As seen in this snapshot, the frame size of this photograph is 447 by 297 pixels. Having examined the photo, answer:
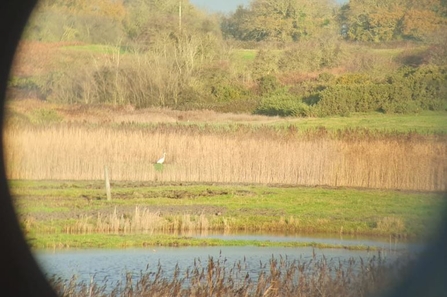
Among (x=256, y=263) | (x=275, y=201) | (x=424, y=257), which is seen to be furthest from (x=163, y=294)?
(x=275, y=201)

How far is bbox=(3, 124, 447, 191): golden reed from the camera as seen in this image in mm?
21828

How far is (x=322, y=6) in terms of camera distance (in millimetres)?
59156

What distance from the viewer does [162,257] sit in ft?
49.1

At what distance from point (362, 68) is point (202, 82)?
9.14 m

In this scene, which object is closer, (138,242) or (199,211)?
(138,242)

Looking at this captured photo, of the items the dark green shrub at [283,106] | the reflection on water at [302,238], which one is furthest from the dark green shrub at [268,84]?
the reflection on water at [302,238]

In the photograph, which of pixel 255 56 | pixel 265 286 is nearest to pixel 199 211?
pixel 265 286

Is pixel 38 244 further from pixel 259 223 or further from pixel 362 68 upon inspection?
pixel 362 68

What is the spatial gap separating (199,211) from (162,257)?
4.71 meters

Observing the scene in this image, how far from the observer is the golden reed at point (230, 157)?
2183cm

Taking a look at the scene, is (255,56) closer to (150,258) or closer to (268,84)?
(268,84)

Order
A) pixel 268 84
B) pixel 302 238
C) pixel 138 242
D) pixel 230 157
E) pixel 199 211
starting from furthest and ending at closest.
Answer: pixel 268 84
pixel 230 157
pixel 199 211
pixel 302 238
pixel 138 242

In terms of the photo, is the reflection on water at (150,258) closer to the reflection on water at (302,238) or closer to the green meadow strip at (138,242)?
the green meadow strip at (138,242)

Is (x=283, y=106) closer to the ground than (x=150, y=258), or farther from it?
farther from it
